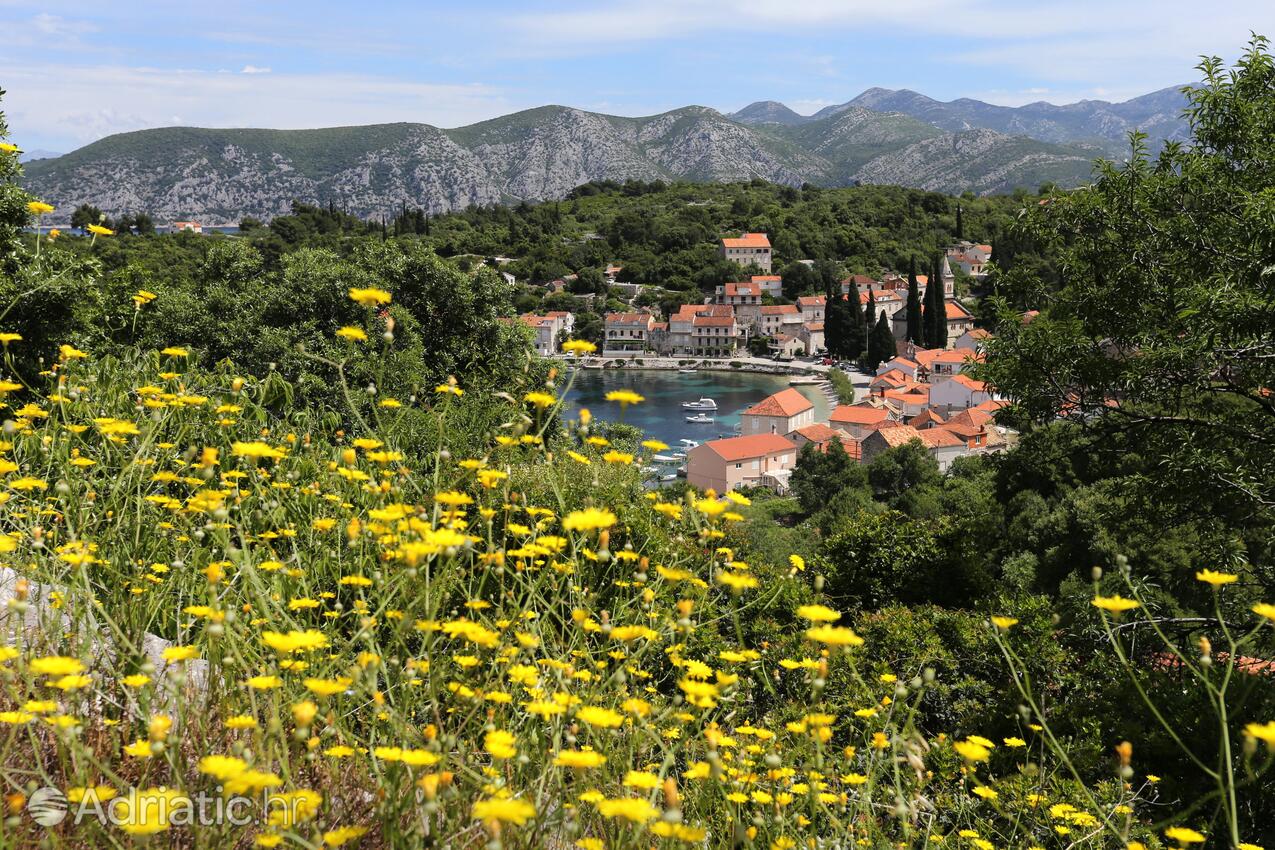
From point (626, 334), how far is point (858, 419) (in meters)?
40.8


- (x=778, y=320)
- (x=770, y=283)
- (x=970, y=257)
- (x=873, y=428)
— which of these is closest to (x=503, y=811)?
(x=873, y=428)

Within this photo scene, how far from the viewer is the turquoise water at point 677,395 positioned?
5888 cm

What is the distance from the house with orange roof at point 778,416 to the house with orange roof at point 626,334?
3457cm

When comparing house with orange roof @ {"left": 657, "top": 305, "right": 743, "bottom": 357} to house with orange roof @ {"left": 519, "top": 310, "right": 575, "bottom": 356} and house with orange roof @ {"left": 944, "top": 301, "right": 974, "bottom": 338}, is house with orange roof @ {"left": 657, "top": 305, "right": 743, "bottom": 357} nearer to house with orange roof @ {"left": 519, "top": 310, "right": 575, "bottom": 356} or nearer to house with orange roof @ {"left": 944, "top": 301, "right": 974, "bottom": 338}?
house with orange roof @ {"left": 519, "top": 310, "right": 575, "bottom": 356}

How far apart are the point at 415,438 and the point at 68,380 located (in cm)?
218

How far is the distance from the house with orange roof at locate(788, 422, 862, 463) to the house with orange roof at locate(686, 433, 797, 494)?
1.48m

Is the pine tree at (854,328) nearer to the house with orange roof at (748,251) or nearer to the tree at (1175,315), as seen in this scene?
the house with orange roof at (748,251)

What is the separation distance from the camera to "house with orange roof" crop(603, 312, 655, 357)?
8906 centimetres

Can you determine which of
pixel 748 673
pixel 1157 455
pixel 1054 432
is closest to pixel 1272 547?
pixel 1157 455

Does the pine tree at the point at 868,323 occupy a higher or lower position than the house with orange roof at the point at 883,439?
higher

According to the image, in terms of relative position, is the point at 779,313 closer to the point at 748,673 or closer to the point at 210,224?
the point at 748,673

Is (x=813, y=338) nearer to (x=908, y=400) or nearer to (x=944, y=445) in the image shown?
(x=908, y=400)

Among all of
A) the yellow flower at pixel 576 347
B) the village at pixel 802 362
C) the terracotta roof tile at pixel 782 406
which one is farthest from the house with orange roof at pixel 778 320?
the yellow flower at pixel 576 347

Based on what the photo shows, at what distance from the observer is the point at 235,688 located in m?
1.96
